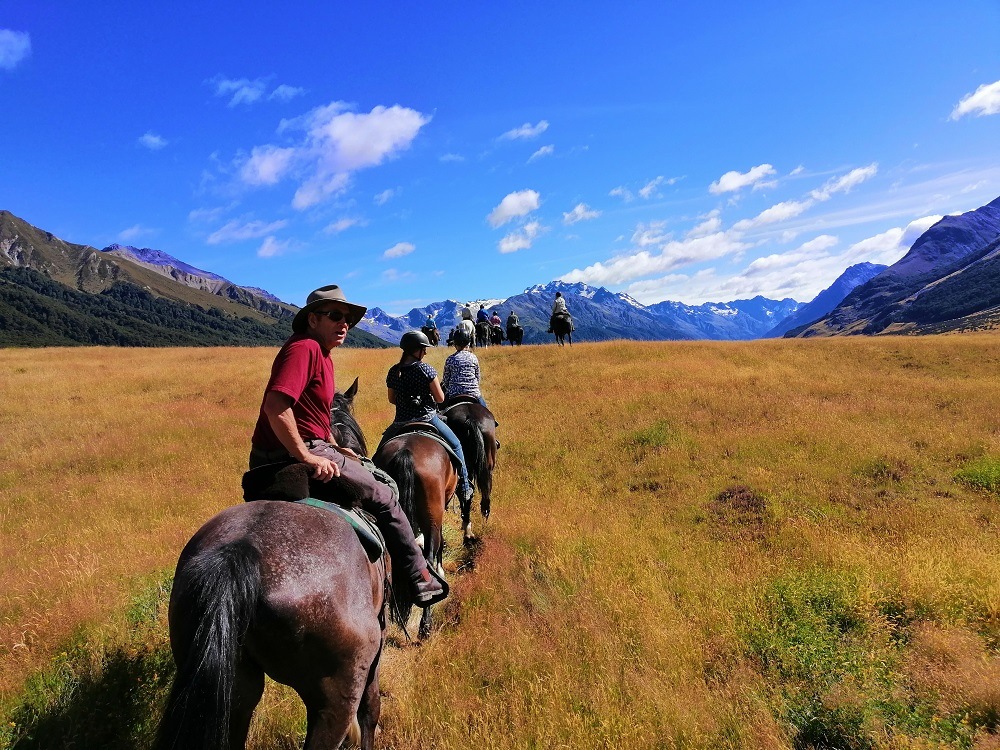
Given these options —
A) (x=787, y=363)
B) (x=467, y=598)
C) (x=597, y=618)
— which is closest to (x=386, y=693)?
(x=467, y=598)

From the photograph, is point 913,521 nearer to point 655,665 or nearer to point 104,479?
point 655,665

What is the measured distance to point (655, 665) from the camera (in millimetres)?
4969

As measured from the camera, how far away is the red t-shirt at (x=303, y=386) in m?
3.51

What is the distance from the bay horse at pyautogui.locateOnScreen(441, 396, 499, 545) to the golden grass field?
751 mm

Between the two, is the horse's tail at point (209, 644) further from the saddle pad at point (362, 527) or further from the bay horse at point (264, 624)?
the saddle pad at point (362, 527)

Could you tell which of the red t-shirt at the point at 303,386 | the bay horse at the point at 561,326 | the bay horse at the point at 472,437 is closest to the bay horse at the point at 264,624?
the red t-shirt at the point at 303,386

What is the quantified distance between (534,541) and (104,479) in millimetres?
9815

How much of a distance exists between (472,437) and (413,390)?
1.91 m

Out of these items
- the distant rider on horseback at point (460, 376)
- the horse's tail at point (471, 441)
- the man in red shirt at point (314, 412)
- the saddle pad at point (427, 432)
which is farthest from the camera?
the distant rider on horseback at point (460, 376)

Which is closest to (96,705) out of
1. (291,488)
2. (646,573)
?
(291,488)

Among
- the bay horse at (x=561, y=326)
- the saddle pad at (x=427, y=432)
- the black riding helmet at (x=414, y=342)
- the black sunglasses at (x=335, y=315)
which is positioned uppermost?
the bay horse at (x=561, y=326)

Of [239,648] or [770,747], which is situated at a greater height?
[239,648]

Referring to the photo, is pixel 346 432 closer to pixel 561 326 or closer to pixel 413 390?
pixel 413 390

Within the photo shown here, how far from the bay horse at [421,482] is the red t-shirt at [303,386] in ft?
7.24
